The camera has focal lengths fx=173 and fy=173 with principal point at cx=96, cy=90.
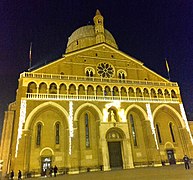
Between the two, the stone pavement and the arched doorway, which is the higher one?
the arched doorway

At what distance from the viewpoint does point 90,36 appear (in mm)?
36594

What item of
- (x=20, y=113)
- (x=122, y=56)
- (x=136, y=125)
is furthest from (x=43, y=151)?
(x=122, y=56)

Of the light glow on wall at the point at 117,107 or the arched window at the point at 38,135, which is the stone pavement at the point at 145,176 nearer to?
the arched window at the point at 38,135

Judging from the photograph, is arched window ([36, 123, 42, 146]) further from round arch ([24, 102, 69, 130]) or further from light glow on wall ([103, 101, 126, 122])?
light glow on wall ([103, 101, 126, 122])

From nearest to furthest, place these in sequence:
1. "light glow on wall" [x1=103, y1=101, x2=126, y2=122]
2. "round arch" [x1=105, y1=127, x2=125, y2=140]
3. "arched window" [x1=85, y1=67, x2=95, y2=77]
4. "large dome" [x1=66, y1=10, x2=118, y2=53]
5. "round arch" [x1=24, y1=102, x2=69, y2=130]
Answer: "round arch" [x1=24, y1=102, x2=69, y2=130]
"round arch" [x1=105, y1=127, x2=125, y2=140]
"light glow on wall" [x1=103, y1=101, x2=126, y2=122]
"arched window" [x1=85, y1=67, x2=95, y2=77]
"large dome" [x1=66, y1=10, x2=118, y2=53]

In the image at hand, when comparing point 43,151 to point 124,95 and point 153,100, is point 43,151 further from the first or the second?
point 153,100

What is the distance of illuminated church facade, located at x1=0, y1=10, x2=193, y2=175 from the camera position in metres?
20.2

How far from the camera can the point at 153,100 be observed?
2600 centimetres

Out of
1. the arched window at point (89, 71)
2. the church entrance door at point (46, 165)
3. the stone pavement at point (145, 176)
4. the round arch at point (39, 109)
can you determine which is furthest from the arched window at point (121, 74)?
the church entrance door at point (46, 165)

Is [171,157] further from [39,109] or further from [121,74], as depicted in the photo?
[39,109]

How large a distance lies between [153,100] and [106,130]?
896 centimetres

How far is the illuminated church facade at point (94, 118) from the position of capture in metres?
20.2

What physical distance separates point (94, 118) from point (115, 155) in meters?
5.49

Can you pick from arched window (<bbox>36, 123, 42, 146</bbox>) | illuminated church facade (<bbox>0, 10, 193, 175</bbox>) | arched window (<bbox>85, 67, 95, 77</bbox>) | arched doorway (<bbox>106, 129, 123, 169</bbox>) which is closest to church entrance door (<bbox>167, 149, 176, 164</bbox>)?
illuminated church facade (<bbox>0, 10, 193, 175</bbox>)
